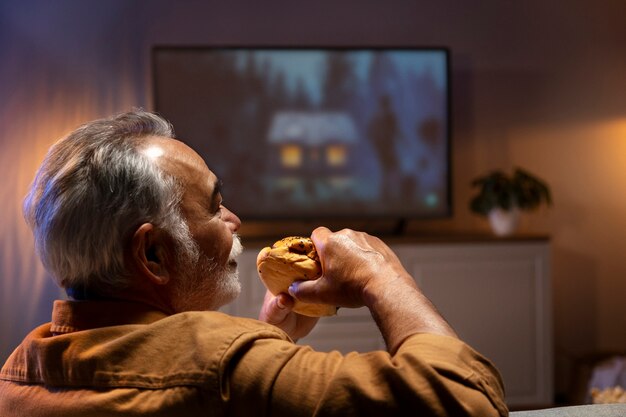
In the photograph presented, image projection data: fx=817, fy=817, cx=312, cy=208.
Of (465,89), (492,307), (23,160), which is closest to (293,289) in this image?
(492,307)

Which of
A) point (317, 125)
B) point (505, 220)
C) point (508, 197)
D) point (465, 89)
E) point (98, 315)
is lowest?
point (505, 220)

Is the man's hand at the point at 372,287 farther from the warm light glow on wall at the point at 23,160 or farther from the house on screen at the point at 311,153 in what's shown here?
the warm light glow on wall at the point at 23,160

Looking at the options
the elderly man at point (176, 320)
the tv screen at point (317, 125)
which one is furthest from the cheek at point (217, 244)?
the tv screen at point (317, 125)

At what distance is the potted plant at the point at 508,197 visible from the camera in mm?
4465

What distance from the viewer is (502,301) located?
14.3 ft

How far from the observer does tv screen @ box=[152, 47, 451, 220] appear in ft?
14.4

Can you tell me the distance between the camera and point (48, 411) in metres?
1.02

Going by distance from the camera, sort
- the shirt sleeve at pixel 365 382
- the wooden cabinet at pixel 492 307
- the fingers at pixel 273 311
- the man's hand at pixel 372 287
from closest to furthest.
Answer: the shirt sleeve at pixel 365 382, the man's hand at pixel 372 287, the fingers at pixel 273 311, the wooden cabinet at pixel 492 307

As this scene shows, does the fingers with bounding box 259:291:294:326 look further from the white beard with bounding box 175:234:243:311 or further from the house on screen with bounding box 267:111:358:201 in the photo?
the house on screen with bounding box 267:111:358:201

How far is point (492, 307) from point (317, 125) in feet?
4.48

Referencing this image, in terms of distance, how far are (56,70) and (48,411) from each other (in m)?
3.84

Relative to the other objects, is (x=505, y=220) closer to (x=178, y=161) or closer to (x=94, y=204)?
(x=178, y=161)

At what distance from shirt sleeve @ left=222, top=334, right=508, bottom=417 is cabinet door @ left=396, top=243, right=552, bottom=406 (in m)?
3.33

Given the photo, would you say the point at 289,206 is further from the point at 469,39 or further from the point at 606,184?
the point at 606,184
